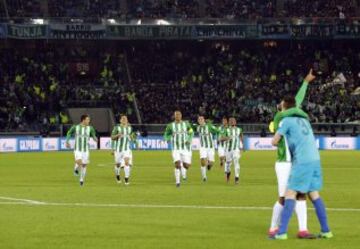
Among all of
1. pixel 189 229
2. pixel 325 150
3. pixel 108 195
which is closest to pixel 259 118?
pixel 325 150

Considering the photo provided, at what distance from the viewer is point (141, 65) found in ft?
252

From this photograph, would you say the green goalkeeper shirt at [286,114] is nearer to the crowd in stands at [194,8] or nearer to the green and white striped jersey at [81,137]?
the green and white striped jersey at [81,137]

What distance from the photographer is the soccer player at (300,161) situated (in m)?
15.8

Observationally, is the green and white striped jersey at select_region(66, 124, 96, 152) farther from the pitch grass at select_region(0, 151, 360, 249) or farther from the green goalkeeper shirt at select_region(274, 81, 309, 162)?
the green goalkeeper shirt at select_region(274, 81, 309, 162)

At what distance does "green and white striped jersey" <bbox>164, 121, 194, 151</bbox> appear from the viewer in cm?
3451

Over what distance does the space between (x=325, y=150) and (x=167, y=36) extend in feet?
51.0

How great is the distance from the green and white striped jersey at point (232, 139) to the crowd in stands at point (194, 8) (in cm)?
3747

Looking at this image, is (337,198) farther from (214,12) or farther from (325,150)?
(214,12)

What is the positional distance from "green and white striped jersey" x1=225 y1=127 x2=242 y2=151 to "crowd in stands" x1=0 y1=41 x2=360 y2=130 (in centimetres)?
3073

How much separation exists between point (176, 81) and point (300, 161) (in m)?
59.5

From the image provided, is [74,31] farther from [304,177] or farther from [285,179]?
[304,177]

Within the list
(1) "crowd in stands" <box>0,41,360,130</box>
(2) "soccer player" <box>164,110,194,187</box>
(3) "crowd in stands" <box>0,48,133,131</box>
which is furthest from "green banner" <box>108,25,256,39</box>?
(2) "soccer player" <box>164,110,194,187</box>

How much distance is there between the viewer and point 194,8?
251 feet

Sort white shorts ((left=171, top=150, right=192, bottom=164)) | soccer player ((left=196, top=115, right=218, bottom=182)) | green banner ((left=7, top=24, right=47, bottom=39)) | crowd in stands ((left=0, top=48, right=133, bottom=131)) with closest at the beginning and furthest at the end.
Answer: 1. white shorts ((left=171, top=150, right=192, bottom=164))
2. soccer player ((left=196, top=115, right=218, bottom=182))
3. crowd in stands ((left=0, top=48, right=133, bottom=131))
4. green banner ((left=7, top=24, right=47, bottom=39))
